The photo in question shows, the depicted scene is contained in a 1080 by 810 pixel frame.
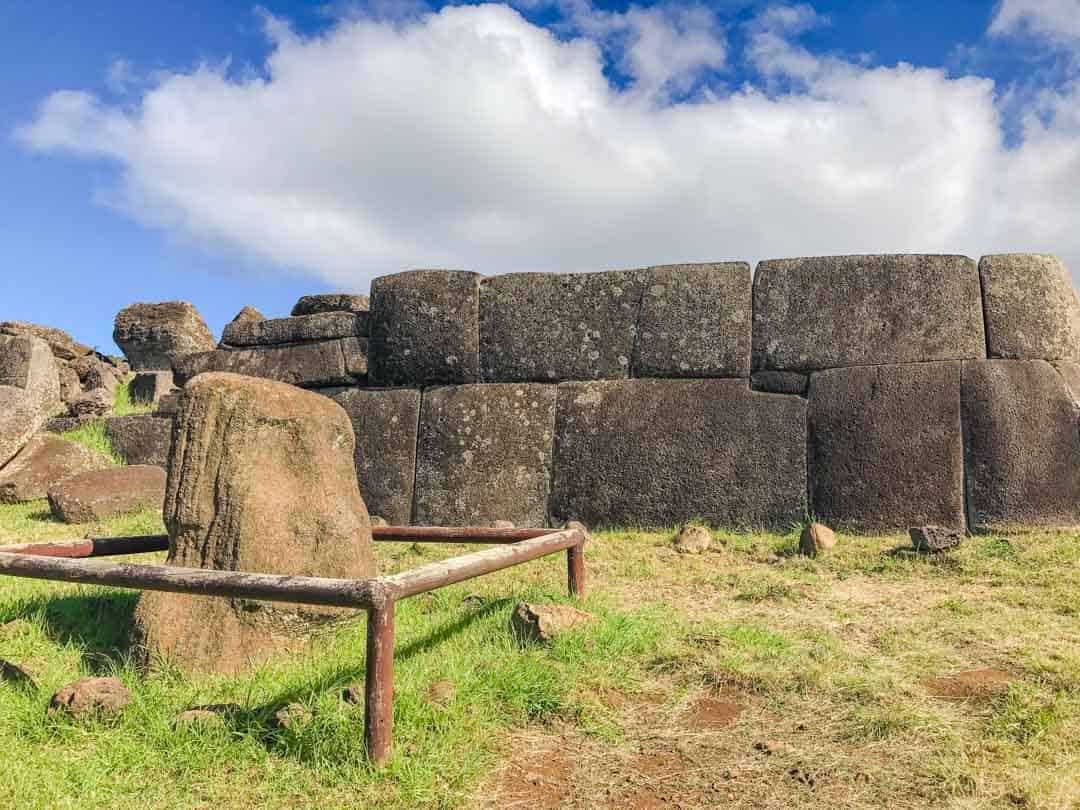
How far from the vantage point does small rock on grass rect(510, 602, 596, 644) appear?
138 inches

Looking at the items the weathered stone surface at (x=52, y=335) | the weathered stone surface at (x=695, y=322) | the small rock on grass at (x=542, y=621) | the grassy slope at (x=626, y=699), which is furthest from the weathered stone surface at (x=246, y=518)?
the weathered stone surface at (x=52, y=335)

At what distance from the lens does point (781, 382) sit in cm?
622

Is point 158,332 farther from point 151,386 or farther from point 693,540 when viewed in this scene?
point 693,540

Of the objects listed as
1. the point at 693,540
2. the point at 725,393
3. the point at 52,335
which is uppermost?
the point at 52,335

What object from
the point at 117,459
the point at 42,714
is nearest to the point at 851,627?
the point at 42,714

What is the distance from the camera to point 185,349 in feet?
41.5

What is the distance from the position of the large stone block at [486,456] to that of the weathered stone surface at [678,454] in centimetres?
15

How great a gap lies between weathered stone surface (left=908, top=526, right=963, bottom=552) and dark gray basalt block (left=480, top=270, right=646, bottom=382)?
7.87ft

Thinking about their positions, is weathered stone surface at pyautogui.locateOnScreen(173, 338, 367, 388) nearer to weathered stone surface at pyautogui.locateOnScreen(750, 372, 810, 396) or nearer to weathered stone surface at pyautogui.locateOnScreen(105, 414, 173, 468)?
weathered stone surface at pyautogui.locateOnScreen(105, 414, 173, 468)

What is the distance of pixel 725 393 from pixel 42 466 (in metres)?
5.97

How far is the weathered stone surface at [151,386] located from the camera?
→ 10.9m

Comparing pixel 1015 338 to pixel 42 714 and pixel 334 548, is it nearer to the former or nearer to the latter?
Result: pixel 334 548

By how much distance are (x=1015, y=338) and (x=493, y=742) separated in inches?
192

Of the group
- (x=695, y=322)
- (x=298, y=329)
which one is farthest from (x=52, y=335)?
(x=695, y=322)
